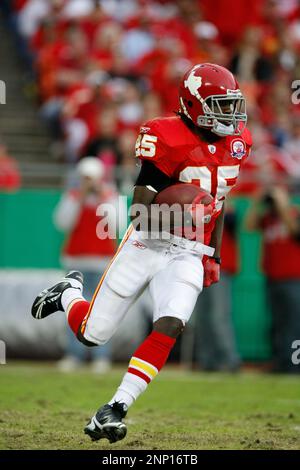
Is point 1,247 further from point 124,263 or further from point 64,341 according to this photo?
point 124,263

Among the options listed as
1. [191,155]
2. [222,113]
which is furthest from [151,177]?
[222,113]

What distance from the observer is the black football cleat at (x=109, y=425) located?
16.1 feet

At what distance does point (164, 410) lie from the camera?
6.75m

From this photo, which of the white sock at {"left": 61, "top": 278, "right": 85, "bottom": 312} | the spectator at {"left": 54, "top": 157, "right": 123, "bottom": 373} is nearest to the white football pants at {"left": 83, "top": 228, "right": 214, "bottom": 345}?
the white sock at {"left": 61, "top": 278, "right": 85, "bottom": 312}

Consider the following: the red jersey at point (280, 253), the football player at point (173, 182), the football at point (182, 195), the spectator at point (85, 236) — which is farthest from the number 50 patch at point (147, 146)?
the red jersey at point (280, 253)

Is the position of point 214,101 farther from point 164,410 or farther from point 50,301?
point 164,410

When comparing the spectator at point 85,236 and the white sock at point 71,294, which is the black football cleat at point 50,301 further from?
the spectator at point 85,236

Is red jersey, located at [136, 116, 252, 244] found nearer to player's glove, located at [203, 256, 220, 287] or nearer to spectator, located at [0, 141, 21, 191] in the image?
player's glove, located at [203, 256, 220, 287]

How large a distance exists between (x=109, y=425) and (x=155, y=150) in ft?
4.74

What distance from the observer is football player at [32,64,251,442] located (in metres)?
5.29

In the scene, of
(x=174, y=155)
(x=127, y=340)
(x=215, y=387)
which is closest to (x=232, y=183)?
(x=174, y=155)

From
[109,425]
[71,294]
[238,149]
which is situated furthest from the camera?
[71,294]

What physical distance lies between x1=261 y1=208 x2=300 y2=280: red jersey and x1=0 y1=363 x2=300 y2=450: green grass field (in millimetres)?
977

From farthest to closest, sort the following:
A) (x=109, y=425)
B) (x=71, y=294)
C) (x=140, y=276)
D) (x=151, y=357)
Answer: (x=71, y=294), (x=140, y=276), (x=151, y=357), (x=109, y=425)
